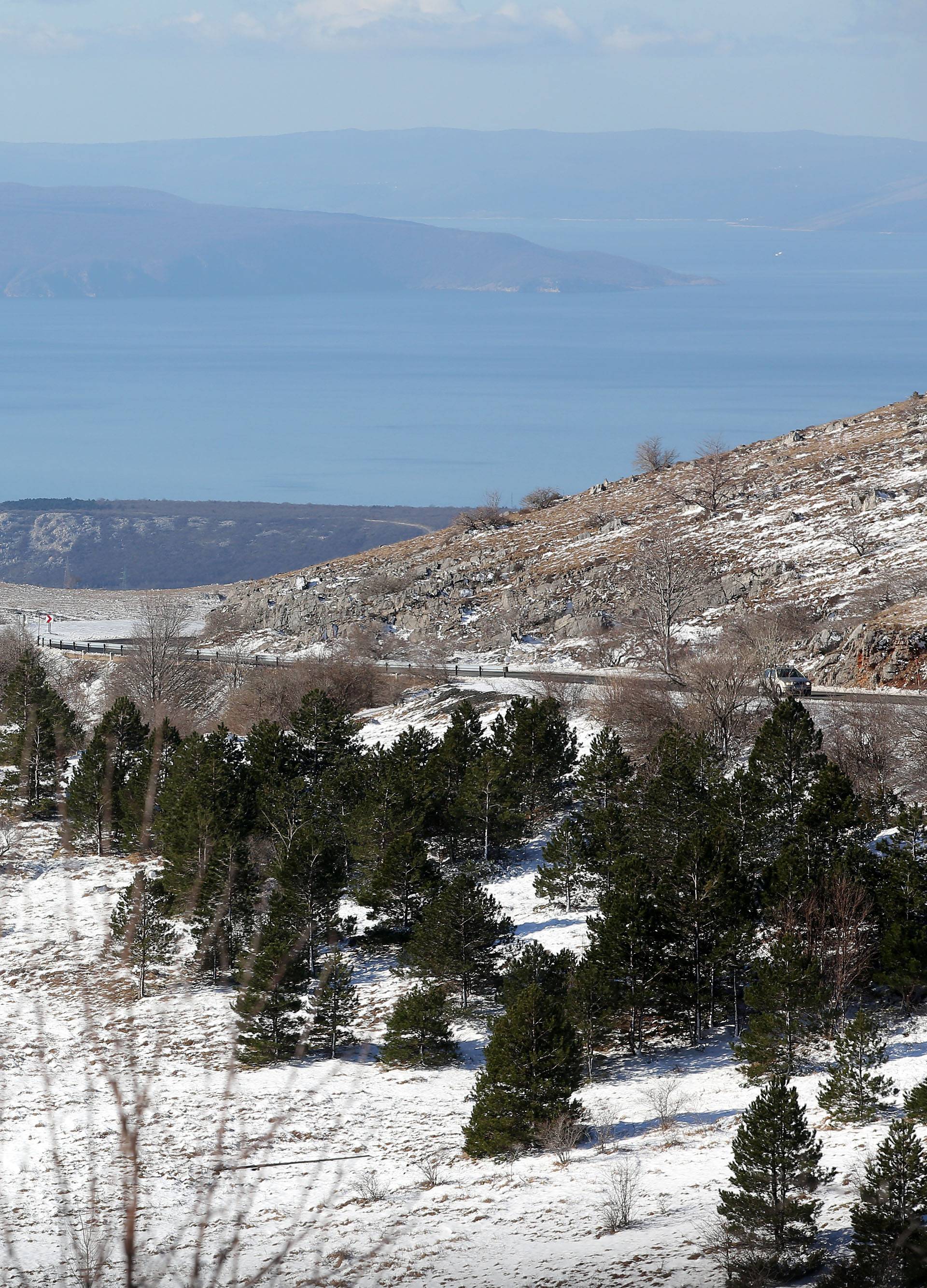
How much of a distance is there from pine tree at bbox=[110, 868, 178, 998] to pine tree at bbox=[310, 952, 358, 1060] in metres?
4.84

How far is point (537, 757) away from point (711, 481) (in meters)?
50.0

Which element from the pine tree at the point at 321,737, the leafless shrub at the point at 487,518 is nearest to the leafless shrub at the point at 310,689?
the pine tree at the point at 321,737

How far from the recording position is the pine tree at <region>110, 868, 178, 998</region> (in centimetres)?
2942

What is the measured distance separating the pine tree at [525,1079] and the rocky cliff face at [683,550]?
27.9 m

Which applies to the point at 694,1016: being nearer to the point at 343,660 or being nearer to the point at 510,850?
the point at 510,850

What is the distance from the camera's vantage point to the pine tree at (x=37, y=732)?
41.7 metres

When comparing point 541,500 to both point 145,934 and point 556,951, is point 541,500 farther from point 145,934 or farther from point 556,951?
point 145,934

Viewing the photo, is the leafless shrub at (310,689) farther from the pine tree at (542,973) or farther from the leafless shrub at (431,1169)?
the leafless shrub at (431,1169)

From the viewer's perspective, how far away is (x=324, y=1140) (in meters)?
21.8

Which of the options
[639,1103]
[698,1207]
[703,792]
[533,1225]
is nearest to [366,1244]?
[533,1225]

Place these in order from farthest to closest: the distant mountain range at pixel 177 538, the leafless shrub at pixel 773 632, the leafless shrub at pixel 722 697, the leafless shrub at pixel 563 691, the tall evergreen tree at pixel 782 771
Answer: the distant mountain range at pixel 177 538, the leafless shrub at pixel 773 632, the leafless shrub at pixel 563 691, the leafless shrub at pixel 722 697, the tall evergreen tree at pixel 782 771

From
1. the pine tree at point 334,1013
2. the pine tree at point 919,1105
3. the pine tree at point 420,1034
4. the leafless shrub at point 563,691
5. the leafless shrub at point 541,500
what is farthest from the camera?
the leafless shrub at point 541,500

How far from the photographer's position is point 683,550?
68.4 meters

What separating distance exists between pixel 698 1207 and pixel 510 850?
18713 millimetres
